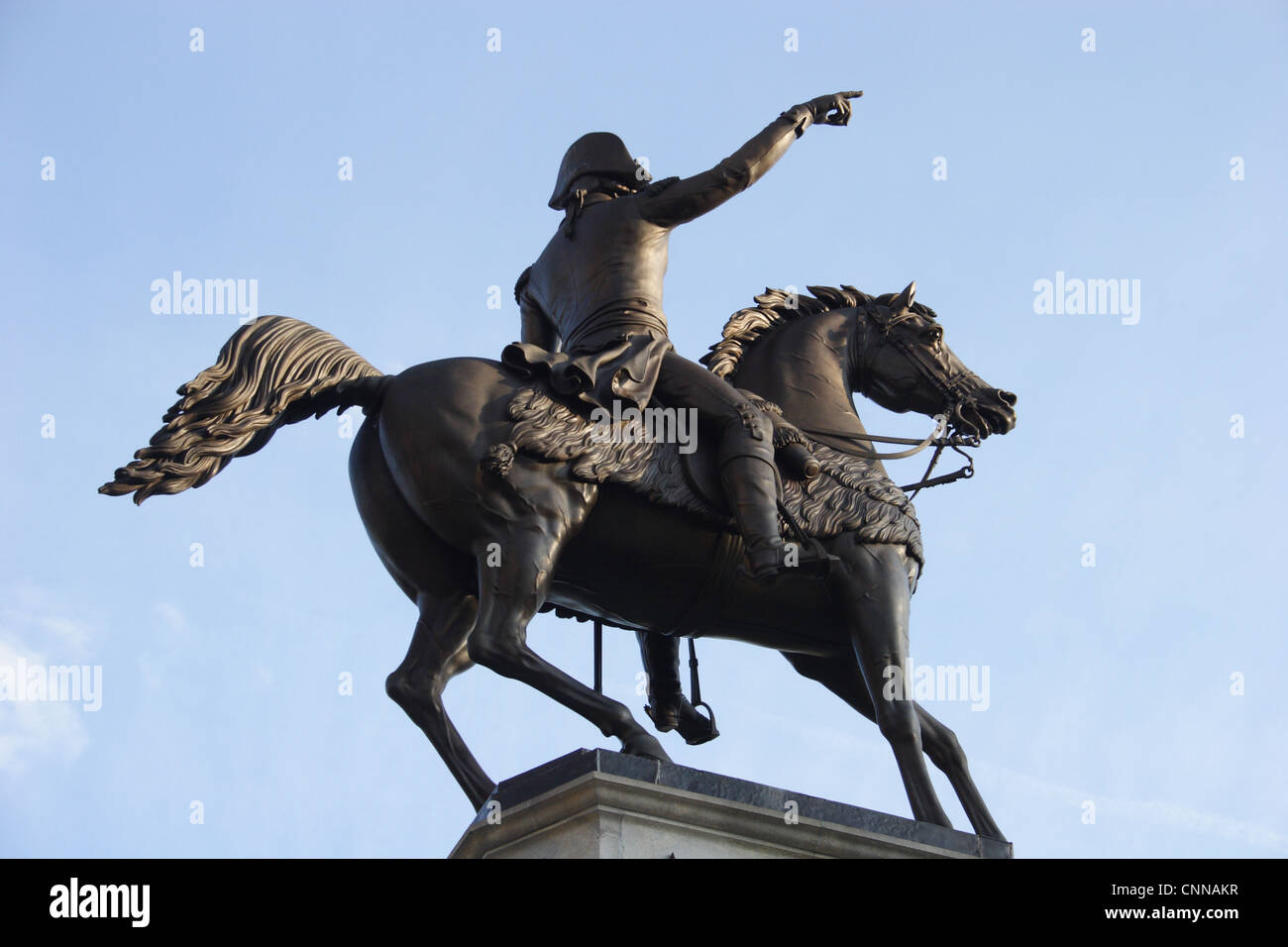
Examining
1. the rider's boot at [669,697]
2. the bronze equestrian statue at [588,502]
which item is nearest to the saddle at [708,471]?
the bronze equestrian statue at [588,502]

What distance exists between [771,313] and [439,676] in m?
3.14

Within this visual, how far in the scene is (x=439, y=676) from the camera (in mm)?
9969

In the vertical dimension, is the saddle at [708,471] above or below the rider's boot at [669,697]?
above

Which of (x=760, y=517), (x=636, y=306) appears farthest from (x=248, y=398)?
(x=760, y=517)

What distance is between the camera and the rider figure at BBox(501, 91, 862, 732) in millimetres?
9984

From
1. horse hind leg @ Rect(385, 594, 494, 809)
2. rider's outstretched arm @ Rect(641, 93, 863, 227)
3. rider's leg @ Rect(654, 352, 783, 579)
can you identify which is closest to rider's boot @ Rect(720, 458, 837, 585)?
rider's leg @ Rect(654, 352, 783, 579)

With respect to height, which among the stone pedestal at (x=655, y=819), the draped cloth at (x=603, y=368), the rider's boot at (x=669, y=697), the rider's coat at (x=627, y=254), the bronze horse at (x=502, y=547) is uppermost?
the rider's coat at (x=627, y=254)

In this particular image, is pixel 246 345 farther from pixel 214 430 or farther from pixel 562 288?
pixel 562 288

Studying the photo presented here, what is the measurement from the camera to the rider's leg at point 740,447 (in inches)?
387

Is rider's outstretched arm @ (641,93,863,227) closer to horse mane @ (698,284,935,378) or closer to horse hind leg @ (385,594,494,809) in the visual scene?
horse mane @ (698,284,935,378)

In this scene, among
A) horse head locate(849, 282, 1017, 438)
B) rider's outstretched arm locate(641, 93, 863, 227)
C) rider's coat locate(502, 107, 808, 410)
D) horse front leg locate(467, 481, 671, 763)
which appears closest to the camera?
horse front leg locate(467, 481, 671, 763)

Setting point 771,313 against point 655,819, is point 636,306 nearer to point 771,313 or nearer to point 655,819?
point 771,313

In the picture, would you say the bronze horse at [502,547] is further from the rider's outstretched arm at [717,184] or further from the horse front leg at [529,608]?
the rider's outstretched arm at [717,184]
